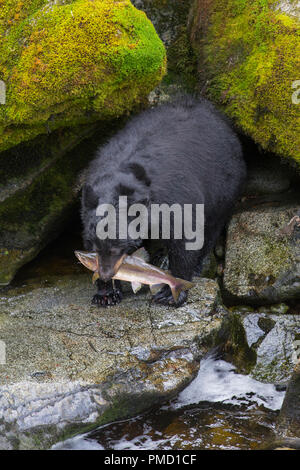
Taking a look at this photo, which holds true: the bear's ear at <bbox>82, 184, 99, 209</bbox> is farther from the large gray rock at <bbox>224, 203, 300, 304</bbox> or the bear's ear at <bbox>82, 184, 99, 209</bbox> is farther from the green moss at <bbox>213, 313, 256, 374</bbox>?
the large gray rock at <bbox>224, 203, 300, 304</bbox>

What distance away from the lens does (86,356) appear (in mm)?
5211

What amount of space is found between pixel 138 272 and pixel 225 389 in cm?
142

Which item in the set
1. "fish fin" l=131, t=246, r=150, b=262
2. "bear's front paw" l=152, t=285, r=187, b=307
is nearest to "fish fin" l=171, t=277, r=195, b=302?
"bear's front paw" l=152, t=285, r=187, b=307

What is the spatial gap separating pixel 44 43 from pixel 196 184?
206cm

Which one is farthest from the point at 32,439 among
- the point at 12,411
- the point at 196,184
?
the point at 196,184

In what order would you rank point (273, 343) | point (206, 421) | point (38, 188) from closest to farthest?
point (206, 421) < point (273, 343) < point (38, 188)

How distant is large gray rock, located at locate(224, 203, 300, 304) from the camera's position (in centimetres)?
654

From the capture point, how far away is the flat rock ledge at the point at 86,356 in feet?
15.3

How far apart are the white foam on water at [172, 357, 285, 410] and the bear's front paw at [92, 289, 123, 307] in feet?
3.82

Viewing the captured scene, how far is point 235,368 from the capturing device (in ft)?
19.1

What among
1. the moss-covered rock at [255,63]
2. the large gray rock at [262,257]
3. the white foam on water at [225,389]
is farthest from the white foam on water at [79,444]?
the moss-covered rock at [255,63]

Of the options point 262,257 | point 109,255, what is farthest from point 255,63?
point 109,255

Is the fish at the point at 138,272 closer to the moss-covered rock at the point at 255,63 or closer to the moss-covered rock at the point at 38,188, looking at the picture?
the moss-covered rock at the point at 38,188

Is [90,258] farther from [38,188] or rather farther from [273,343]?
[273,343]
